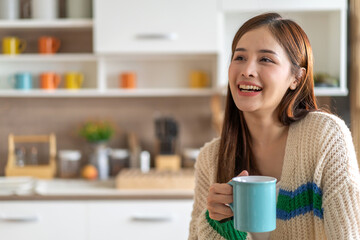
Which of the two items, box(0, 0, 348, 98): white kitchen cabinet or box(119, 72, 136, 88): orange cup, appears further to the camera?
box(119, 72, 136, 88): orange cup

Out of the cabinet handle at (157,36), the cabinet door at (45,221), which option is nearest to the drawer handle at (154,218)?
the cabinet door at (45,221)

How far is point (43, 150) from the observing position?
3.23m

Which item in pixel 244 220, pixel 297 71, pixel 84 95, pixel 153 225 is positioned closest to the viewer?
pixel 244 220

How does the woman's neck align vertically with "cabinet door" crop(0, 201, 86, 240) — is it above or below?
above

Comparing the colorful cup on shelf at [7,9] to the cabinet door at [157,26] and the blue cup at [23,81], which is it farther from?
the cabinet door at [157,26]

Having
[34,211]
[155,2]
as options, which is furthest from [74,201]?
[155,2]

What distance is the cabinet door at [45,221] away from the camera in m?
2.58

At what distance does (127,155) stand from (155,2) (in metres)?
0.99

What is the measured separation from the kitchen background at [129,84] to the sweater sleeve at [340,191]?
4.74 feet

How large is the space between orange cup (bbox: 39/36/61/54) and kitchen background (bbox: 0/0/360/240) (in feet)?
0.16

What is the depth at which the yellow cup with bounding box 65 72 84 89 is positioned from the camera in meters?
3.01

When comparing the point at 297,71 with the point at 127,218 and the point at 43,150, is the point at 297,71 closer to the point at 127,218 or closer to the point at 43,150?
the point at 127,218

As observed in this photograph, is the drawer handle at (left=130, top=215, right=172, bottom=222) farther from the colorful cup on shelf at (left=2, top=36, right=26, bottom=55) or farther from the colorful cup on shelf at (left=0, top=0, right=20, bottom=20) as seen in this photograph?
the colorful cup on shelf at (left=0, top=0, right=20, bottom=20)

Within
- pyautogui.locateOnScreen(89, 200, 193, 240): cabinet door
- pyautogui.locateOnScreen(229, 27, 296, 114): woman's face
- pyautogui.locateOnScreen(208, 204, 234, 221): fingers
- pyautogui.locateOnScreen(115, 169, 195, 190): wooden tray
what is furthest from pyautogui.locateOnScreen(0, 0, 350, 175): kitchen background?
pyautogui.locateOnScreen(208, 204, 234, 221): fingers
